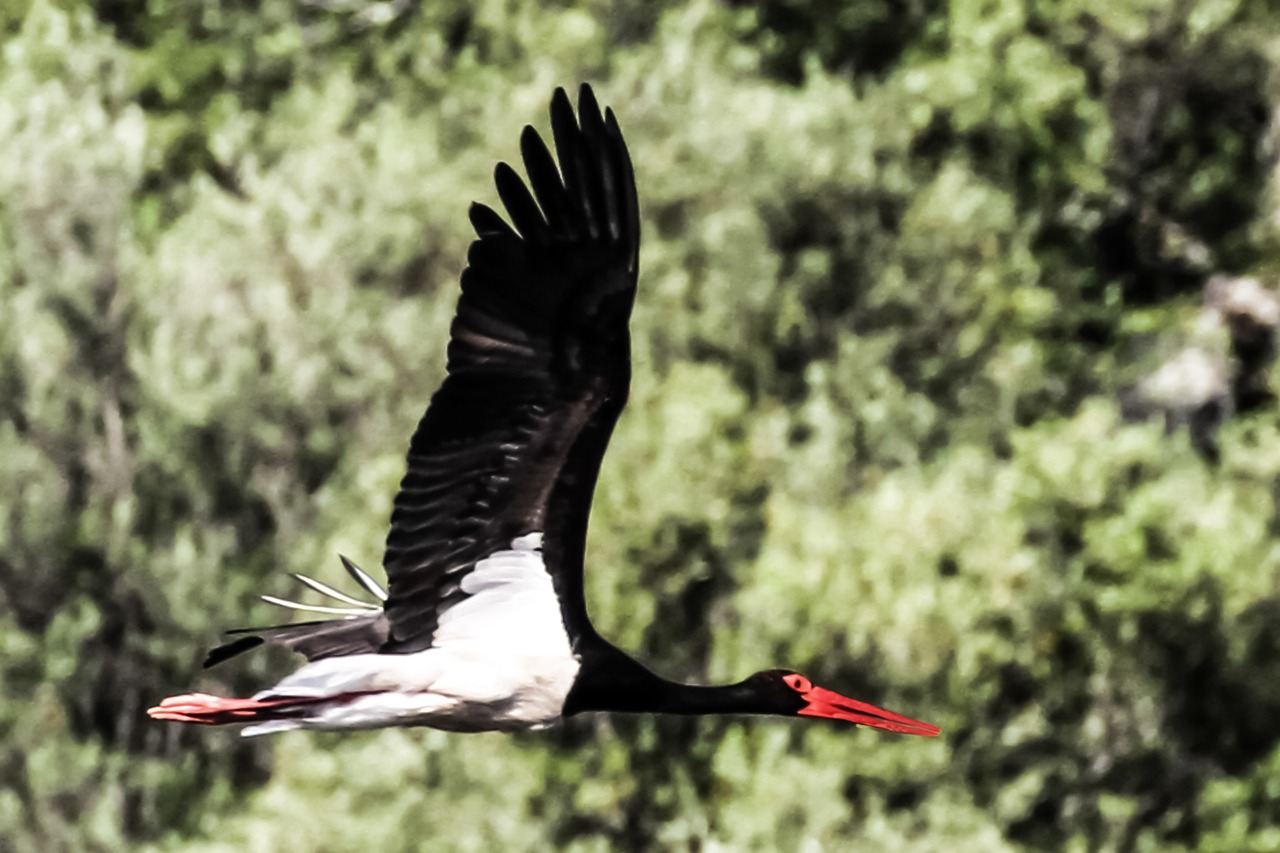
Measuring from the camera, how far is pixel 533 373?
805 centimetres

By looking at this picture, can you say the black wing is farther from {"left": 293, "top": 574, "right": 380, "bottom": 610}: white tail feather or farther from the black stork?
{"left": 293, "top": 574, "right": 380, "bottom": 610}: white tail feather

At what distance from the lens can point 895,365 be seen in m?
20.3

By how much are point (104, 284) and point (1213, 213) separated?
980cm

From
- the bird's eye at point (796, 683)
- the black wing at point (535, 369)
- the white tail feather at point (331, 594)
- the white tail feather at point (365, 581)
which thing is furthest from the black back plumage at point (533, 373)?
the bird's eye at point (796, 683)

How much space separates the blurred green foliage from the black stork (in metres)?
6.64

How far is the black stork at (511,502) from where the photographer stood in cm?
788

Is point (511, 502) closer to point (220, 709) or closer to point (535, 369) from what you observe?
point (535, 369)

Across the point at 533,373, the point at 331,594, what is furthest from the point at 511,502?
the point at 331,594

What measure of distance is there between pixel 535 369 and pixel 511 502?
452 millimetres

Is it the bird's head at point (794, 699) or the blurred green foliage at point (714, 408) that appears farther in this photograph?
the blurred green foliage at point (714, 408)

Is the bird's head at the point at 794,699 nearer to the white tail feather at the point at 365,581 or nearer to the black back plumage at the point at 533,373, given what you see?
the black back plumage at the point at 533,373

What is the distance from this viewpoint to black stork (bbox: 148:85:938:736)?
788cm

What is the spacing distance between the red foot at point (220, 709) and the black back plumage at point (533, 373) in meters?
0.16

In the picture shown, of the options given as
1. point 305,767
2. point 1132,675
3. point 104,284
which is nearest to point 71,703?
point 104,284
